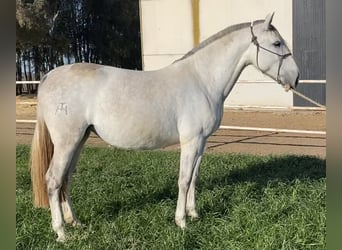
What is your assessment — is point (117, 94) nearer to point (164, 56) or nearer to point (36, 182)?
point (36, 182)

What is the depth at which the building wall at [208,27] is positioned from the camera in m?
12.0

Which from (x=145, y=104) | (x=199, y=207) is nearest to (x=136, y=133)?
(x=145, y=104)

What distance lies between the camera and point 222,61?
349 centimetres

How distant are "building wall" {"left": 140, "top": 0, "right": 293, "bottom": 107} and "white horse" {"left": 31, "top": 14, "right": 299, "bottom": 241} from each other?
8.10m

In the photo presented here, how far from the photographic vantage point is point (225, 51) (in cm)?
348

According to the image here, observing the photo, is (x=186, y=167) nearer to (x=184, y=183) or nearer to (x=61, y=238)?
(x=184, y=183)

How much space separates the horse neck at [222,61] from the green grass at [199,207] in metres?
1.05

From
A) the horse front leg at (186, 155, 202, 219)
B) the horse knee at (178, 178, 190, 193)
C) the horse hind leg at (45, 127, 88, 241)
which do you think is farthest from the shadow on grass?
the horse hind leg at (45, 127, 88, 241)

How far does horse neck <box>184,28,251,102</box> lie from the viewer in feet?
11.4

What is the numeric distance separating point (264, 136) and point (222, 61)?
4.97 metres

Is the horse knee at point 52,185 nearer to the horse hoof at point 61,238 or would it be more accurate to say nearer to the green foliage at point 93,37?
the horse hoof at point 61,238

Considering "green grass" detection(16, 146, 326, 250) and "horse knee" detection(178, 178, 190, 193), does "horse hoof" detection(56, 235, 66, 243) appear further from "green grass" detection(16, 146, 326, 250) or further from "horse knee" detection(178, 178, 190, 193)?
"horse knee" detection(178, 178, 190, 193)
